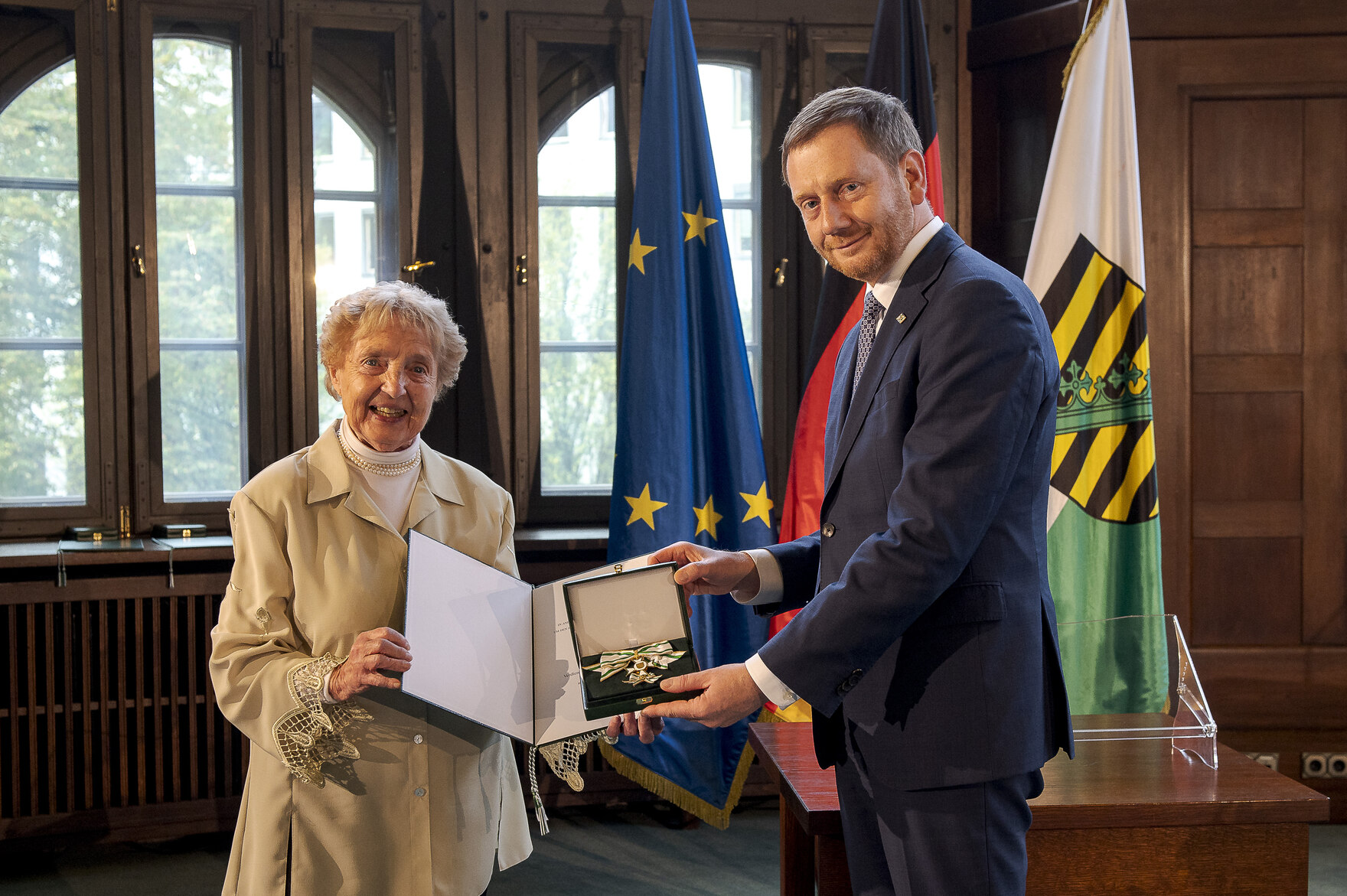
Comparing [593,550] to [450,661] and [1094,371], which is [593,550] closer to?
[1094,371]

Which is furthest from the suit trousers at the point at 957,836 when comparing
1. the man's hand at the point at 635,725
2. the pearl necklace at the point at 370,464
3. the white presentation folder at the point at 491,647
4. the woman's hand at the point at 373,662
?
the pearl necklace at the point at 370,464

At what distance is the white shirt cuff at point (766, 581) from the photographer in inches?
65.4

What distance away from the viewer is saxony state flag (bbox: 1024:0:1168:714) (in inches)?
115

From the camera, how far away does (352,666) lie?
A: 1.45m

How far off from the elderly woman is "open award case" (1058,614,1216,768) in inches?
45.8

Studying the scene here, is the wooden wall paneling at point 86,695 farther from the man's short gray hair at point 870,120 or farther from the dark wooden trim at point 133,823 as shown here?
the man's short gray hair at point 870,120

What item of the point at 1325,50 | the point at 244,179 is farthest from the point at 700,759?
the point at 1325,50

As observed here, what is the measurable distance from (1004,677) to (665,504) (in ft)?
6.30

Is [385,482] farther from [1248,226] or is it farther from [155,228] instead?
[1248,226]

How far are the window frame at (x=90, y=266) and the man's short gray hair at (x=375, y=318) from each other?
2038mm

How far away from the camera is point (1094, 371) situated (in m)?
2.96

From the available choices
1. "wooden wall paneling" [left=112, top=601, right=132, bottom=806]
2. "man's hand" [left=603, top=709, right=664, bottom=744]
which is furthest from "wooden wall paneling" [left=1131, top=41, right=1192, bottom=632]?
"wooden wall paneling" [left=112, top=601, right=132, bottom=806]

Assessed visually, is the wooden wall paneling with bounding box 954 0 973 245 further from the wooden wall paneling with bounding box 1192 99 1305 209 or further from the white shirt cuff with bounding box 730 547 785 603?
the white shirt cuff with bounding box 730 547 785 603

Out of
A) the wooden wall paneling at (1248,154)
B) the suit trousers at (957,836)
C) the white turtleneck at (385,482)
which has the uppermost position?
the wooden wall paneling at (1248,154)
